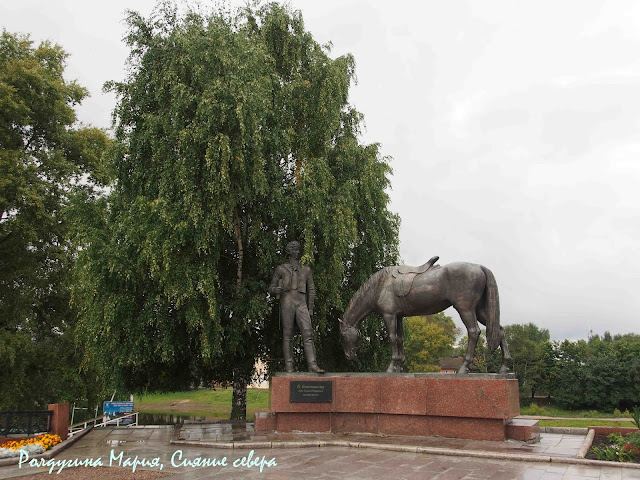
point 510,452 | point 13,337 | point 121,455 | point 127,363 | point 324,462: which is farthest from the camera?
point 13,337

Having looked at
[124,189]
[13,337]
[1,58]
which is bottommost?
[13,337]

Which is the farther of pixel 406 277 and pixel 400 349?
pixel 400 349

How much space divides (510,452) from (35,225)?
1843cm

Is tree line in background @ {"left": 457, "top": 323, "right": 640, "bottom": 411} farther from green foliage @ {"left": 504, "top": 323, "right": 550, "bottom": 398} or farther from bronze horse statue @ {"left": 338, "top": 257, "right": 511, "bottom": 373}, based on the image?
bronze horse statue @ {"left": 338, "top": 257, "right": 511, "bottom": 373}

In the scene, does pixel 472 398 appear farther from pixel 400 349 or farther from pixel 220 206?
pixel 220 206

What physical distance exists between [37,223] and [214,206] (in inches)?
450

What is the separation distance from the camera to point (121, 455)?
9.12m

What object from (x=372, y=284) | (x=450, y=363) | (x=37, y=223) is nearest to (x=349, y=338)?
(x=372, y=284)

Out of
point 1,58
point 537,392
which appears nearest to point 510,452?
point 1,58

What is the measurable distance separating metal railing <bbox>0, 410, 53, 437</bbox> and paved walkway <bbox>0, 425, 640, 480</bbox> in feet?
3.49

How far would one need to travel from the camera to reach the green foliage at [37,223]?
19.7 metres

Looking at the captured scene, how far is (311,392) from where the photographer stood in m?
10.8

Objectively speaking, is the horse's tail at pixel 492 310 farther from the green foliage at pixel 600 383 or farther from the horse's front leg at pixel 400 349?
the green foliage at pixel 600 383

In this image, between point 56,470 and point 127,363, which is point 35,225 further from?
point 56,470
